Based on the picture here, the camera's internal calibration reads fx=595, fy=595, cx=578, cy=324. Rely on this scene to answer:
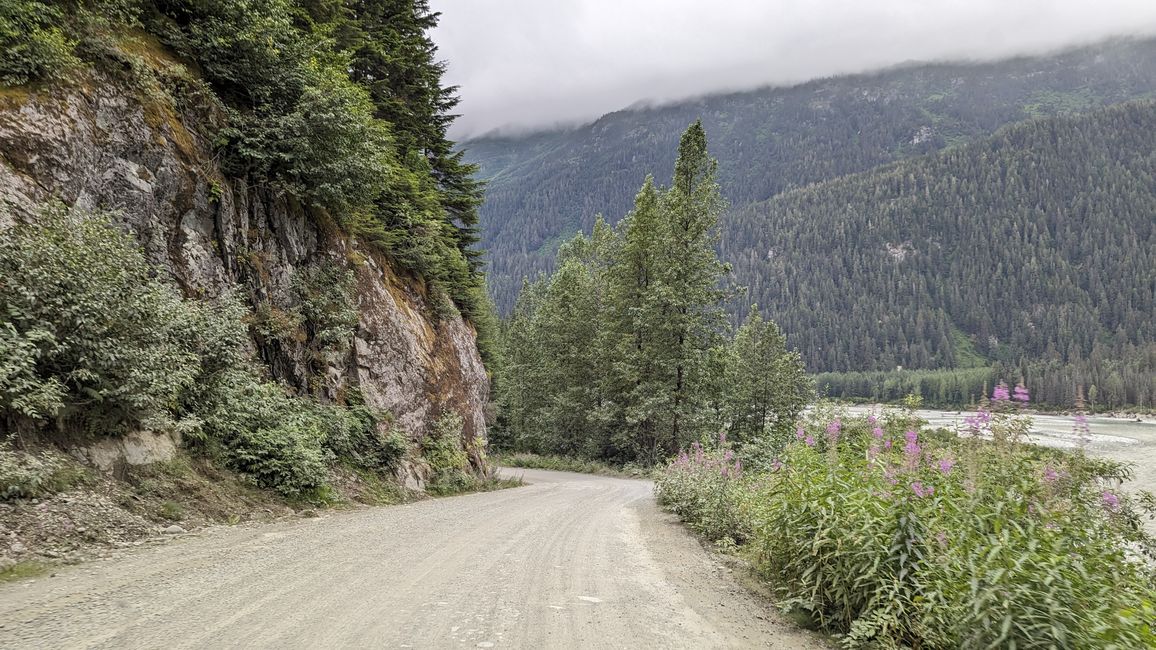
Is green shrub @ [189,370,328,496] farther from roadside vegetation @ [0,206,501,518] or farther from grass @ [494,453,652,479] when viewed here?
grass @ [494,453,652,479]

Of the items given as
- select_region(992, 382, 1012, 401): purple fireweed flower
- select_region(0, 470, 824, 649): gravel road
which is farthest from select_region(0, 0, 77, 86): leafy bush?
select_region(992, 382, 1012, 401): purple fireweed flower

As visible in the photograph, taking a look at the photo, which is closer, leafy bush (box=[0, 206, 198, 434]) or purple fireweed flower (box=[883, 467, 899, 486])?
purple fireweed flower (box=[883, 467, 899, 486])

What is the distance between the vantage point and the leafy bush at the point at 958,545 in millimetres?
3883

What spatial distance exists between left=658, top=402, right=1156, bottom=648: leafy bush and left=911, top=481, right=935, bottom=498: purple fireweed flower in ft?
0.04

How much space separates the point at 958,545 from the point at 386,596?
4.88m

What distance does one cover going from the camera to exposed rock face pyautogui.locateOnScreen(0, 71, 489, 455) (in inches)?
348

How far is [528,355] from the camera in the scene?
4275cm

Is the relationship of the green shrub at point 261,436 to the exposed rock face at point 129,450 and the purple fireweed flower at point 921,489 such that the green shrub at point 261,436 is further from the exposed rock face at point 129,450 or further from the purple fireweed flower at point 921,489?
the purple fireweed flower at point 921,489

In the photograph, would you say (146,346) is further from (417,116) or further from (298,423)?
(417,116)

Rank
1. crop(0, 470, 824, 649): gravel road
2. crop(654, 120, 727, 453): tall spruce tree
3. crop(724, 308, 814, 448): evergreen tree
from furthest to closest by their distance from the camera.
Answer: crop(724, 308, 814, 448): evergreen tree < crop(654, 120, 727, 453): tall spruce tree < crop(0, 470, 824, 649): gravel road

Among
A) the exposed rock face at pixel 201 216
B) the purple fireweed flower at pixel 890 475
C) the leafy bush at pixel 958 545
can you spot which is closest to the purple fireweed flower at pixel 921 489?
the leafy bush at pixel 958 545

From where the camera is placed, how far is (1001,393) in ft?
18.6

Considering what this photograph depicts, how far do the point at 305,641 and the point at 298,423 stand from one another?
769 centimetres

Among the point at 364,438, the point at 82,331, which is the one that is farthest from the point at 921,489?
the point at 364,438
